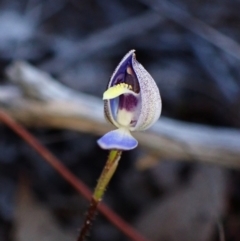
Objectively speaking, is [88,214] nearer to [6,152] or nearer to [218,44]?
[6,152]

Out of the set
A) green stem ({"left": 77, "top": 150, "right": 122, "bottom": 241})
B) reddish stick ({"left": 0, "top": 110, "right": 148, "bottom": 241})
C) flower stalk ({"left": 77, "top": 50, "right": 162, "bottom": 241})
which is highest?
reddish stick ({"left": 0, "top": 110, "right": 148, "bottom": 241})

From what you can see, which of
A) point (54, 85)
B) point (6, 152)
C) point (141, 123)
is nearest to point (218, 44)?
point (54, 85)

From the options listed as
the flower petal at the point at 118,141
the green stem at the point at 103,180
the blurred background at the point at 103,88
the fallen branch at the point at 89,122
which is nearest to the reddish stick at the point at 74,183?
the fallen branch at the point at 89,122

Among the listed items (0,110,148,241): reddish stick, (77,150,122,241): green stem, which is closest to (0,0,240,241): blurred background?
(0,110,148,241): reddish stick

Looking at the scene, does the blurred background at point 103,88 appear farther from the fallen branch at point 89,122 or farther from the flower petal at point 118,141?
the flower petal at point 118,141

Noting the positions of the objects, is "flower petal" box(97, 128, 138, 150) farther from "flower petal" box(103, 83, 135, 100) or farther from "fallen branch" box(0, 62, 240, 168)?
"fallen branch" box(0, 62, 240, 168)

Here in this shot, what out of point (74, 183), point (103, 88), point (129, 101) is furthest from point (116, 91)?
point (103, 88)

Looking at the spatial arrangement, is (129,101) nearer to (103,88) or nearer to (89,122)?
(89,122)
